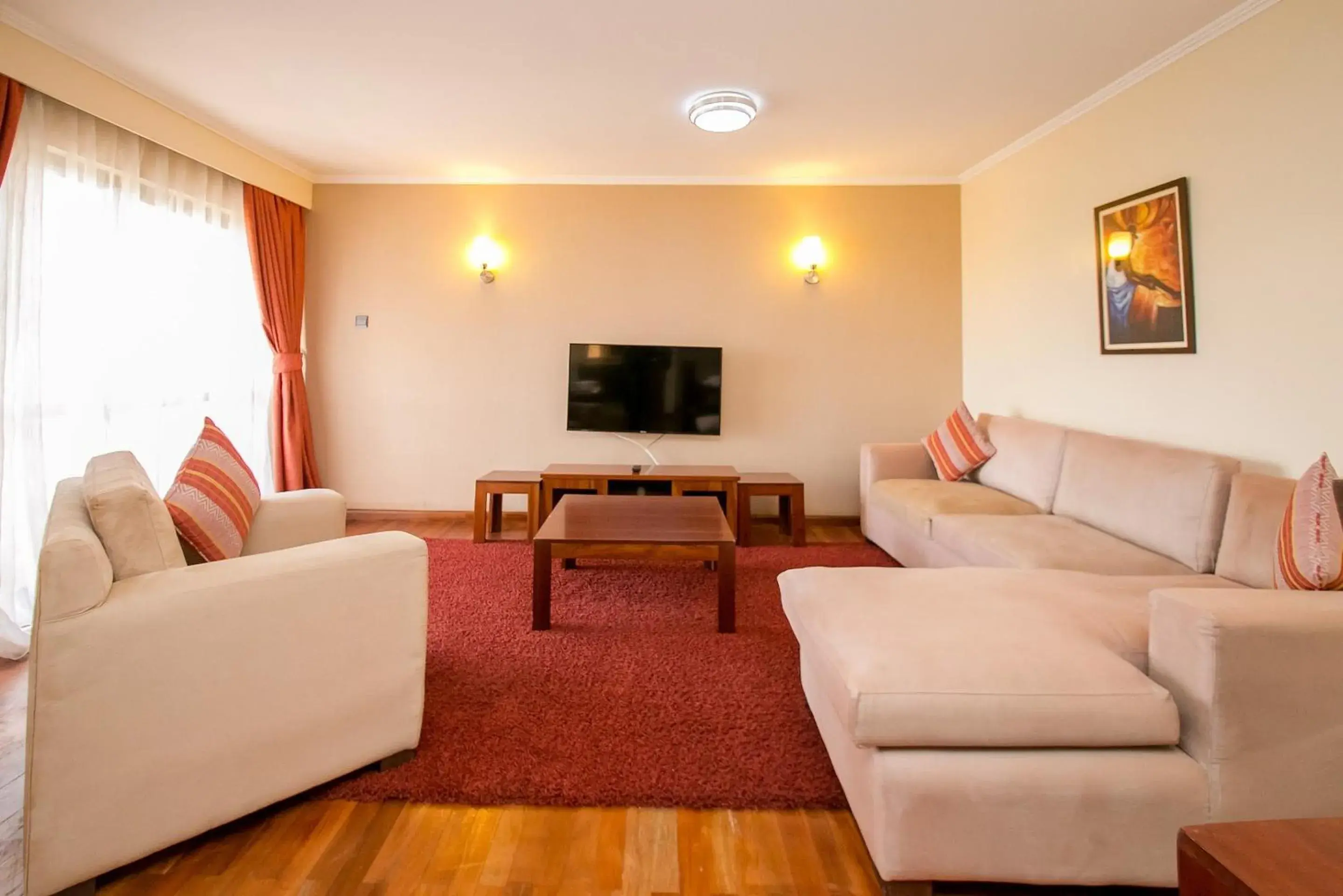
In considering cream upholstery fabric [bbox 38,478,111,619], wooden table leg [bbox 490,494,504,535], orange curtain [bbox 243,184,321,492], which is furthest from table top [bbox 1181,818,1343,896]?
orange curtain [bbox 243,184,321,492]

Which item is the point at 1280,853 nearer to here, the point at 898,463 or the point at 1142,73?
the point at 898,463

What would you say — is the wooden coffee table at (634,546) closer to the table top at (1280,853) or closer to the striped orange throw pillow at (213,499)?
the striped orange throw pillow at (213,499)

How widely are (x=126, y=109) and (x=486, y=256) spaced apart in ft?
6.57

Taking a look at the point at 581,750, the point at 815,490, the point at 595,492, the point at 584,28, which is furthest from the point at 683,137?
the point at 581,750

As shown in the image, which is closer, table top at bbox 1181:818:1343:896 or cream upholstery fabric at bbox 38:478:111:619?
table top at bbox 1181:818:1343:896

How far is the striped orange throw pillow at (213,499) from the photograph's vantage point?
172cm

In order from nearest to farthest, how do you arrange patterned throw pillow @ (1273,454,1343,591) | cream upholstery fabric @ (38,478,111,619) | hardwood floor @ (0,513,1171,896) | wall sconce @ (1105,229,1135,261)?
1. cream upholstery fabric @ (38,478,111,619)
2. hardwood floor @ (0,513,1171,896)
3. patterned throw pillow @ (1273,454,1343,591)
4. wall sconce @ (1105,229,1135,261)

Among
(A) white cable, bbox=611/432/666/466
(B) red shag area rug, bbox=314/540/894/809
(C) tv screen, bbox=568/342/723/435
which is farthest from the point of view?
(A) white cable, bbox=611/432/666/466

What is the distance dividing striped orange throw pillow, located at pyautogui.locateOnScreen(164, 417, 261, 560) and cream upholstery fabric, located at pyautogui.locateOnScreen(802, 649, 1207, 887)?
6.03 feet

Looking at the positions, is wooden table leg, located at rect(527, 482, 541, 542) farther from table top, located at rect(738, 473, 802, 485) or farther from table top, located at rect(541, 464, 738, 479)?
table top, located at rect(738, 473, 802, 485)

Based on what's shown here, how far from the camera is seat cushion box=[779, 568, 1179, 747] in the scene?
1.25 meters

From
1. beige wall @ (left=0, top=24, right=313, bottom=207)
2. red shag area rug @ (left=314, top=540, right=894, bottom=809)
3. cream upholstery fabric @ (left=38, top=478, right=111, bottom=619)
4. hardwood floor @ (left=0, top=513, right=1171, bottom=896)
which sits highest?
beige wall @ (left=0, top=24, right=313, bottom=207)

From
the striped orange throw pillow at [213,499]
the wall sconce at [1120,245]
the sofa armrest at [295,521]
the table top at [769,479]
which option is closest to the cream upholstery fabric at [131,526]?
the striped orange throw pillow at [213,499]

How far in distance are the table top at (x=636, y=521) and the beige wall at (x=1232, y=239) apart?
Answer: 208 centimetres
